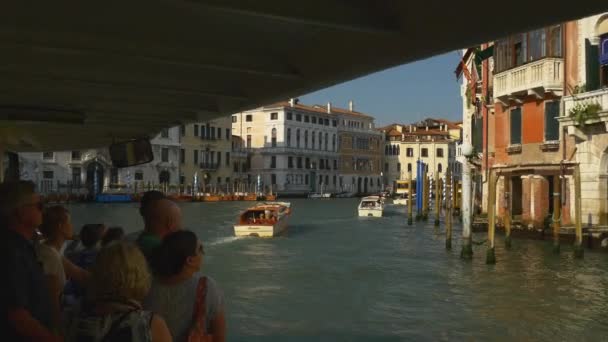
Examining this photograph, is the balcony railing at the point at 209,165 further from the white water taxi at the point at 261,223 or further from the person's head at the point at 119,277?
the person's head at the point at 119,277

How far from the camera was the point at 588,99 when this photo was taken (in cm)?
1672

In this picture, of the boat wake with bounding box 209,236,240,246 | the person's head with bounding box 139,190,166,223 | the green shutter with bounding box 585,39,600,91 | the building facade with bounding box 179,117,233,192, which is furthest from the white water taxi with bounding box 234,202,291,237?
the building facade with bounding box 179,117,233,192

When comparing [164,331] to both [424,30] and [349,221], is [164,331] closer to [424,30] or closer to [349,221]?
[424,30]

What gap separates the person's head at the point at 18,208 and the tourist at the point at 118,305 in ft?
2.20

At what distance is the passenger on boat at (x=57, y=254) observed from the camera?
3.06 m

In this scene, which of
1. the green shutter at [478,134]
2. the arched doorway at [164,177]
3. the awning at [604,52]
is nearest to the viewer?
the awning at [604,52]

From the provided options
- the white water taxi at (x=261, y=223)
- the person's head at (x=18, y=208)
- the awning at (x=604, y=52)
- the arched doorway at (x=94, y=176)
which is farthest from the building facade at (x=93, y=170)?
the person's head at (x=18, y=208)

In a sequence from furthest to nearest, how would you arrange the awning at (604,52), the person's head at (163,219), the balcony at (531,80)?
the balcony at (531,80), the awning at (604,52), the person's head at (163,219)

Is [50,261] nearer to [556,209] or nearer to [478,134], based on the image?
[556,209]

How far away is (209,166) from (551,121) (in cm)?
4463

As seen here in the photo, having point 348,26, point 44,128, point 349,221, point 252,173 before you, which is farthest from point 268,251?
point 252,173

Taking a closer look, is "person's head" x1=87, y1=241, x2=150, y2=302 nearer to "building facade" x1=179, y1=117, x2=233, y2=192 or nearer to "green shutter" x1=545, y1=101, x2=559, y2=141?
"green shutter" x1=545, y1=101, x2=559, y2=141

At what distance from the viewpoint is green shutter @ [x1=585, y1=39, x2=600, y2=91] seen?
56.2 feet

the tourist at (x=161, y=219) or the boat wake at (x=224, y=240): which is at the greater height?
the tourist at (x=161, y=219)
